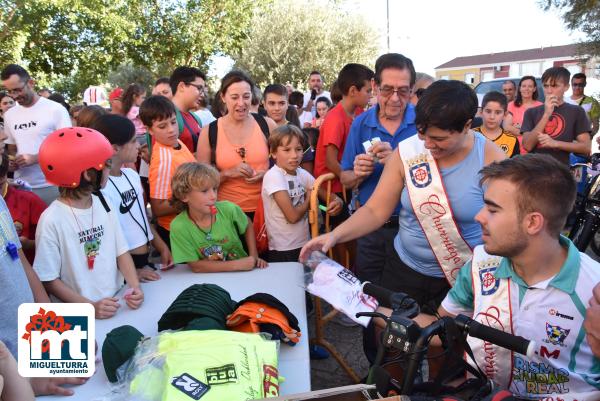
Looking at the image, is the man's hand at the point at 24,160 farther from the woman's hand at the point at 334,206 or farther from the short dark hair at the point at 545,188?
the short dark hair at the point at 545,188

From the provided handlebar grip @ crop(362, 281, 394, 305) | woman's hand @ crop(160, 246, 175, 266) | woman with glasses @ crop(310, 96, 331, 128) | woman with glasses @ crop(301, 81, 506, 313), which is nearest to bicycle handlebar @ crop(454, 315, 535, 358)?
handlebar grip @ crop(362, 281, 394, 305)

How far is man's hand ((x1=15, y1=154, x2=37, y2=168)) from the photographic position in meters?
4.39

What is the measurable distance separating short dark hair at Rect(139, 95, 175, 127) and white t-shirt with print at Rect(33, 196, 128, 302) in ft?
3.66

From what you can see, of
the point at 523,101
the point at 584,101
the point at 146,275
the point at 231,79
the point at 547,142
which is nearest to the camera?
the point at 146,275

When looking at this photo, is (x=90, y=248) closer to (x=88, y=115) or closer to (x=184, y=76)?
(x=88, y=115)

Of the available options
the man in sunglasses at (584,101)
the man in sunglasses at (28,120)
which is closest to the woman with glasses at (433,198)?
the man in sunglasses at (28,120)

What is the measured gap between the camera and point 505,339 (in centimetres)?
127

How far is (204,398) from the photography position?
1438 mm

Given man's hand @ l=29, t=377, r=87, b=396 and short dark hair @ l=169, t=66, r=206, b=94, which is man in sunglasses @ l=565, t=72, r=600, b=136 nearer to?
short dark hair @ l=169, t=66, r=206, b=94

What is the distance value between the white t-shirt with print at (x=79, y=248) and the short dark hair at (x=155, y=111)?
1.11 m

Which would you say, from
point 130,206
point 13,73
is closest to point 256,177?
point 130,206

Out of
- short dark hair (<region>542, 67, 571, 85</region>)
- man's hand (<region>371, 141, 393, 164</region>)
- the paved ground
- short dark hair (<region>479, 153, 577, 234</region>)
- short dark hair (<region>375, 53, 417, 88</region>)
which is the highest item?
short dark hair (<region>542, 67, 571, 85</region>)

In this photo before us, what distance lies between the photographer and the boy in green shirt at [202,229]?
2830mm

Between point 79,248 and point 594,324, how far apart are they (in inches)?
88.2
